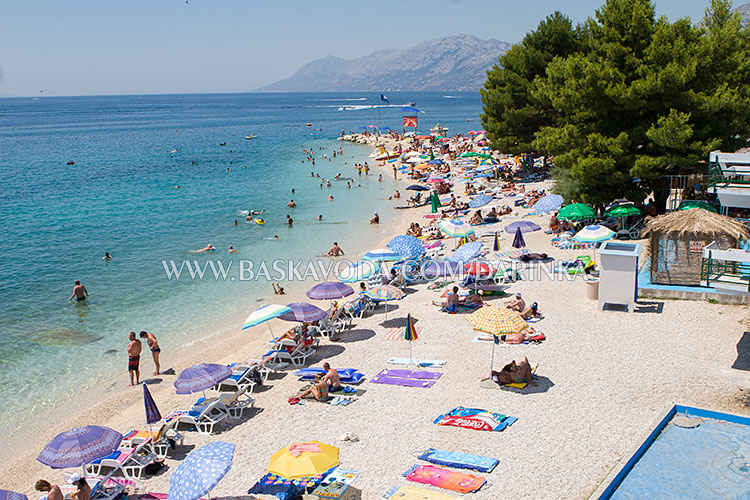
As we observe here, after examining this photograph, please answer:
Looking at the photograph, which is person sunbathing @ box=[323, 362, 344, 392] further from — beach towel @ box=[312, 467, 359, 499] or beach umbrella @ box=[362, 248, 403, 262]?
beach umbrella @ box=[362, 248, 403, 262]

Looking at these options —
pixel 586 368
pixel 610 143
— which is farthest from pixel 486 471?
pixel 610 143

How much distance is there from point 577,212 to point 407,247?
272 inches

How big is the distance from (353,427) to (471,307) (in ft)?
23.3

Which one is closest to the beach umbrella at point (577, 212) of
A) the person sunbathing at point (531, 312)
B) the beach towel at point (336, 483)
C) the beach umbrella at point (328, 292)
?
the person sunbathing at point (531, 312)

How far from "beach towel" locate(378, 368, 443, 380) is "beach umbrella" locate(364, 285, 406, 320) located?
3355 millimetres

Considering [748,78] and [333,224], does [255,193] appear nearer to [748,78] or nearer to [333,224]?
[333,224]

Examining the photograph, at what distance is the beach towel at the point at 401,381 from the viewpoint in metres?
12.4

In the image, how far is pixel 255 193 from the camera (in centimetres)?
4519

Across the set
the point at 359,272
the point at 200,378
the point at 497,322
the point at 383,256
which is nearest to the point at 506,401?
the point at 497,322

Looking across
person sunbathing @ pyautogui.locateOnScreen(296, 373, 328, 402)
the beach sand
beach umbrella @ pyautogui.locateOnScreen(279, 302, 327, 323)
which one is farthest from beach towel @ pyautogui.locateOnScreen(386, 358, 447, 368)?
beach umbrella @ pyautogui.locateOnScreen(279, 302, 327, 323)

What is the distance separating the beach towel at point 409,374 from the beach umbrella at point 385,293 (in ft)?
11.0

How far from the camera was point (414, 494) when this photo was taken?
27.0 ft

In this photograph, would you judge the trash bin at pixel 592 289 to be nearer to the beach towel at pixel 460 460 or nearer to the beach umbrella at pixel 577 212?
the beach umbrella at pixel 577 212

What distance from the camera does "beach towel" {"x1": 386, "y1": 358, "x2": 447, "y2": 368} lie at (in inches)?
524
